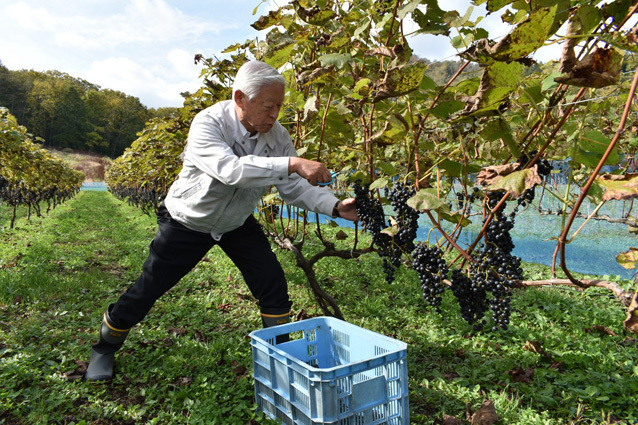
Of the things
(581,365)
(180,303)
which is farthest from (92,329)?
(581,365)

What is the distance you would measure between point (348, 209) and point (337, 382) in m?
0.95

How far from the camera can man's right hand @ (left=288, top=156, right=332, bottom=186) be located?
191 cm

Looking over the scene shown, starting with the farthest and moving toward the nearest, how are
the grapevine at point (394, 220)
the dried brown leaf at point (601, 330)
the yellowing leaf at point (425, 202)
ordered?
the dried brown leaf at point (601, 330), the grapevine at point (394, 220), the yellowing leaf at point (425, 202)

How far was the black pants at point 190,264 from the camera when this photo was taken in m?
2.54

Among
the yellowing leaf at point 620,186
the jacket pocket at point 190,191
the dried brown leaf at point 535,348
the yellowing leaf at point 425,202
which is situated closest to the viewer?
the yellowing leaf at point 620,186

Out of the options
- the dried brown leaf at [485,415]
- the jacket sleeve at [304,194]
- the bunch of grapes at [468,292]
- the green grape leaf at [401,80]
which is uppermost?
the green grape leaf at [401,80]

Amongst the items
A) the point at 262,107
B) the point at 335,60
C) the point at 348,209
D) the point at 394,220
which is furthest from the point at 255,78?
the point at 394,220

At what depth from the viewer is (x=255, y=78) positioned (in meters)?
2.13

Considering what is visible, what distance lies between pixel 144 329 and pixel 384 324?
6.59 ft

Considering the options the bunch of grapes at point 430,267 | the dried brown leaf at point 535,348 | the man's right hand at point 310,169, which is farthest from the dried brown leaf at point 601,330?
the man's right hand at point 310,169

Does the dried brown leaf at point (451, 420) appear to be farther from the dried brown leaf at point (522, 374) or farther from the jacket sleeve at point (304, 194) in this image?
the jacket sleeve at point (304, 194)

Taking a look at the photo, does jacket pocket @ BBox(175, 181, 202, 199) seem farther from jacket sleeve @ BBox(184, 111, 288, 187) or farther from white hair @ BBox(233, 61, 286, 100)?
white hair @ BBox(233, 61, 286, 100)

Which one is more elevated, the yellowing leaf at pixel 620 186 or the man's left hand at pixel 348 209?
the yellowing leaf at pixel 620 186

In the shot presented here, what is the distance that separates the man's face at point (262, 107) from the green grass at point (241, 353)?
154cm
